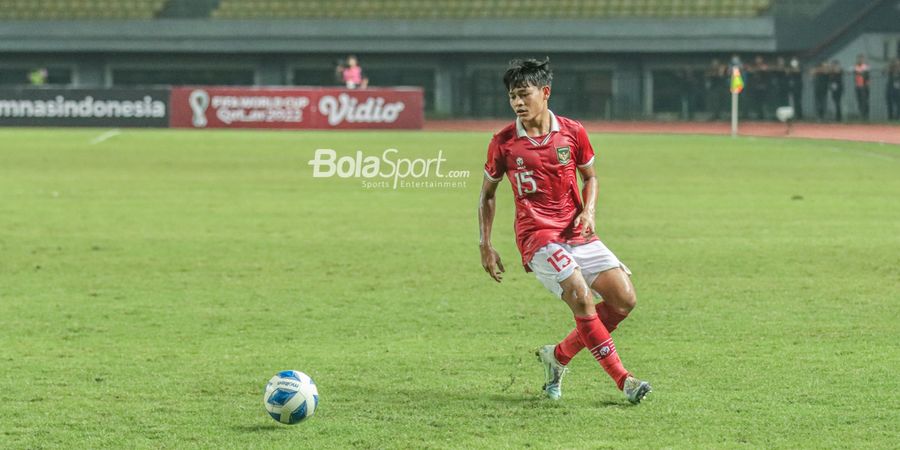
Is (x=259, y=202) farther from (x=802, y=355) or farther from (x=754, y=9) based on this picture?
(x=754, y=9)

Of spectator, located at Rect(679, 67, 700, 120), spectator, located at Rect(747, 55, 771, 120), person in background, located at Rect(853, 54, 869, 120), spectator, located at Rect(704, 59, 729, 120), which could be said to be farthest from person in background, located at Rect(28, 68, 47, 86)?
person in background, located at Rect(853, 54, 869, 120)

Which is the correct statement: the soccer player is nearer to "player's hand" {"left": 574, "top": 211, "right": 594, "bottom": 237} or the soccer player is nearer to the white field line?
"player's hand" {"left": 574, "top": 211, "right": 594, "bottom": 237}

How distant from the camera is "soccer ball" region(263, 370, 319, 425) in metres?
6.45

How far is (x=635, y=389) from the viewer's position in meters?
6.80

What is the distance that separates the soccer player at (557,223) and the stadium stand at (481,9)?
39031mm

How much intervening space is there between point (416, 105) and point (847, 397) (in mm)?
34261

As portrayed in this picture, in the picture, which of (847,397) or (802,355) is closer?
(847,397)

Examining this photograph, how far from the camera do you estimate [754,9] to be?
45.5m

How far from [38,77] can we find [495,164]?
4148 cm

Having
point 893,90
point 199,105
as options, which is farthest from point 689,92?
point 199,105

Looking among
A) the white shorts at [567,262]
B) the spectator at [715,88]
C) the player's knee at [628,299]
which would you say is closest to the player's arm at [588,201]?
the white shorts at [567,262]

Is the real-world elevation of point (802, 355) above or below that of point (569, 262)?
below

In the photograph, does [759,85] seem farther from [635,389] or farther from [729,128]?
[635,389]

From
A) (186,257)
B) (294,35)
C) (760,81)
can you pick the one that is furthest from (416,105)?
(186,257)
